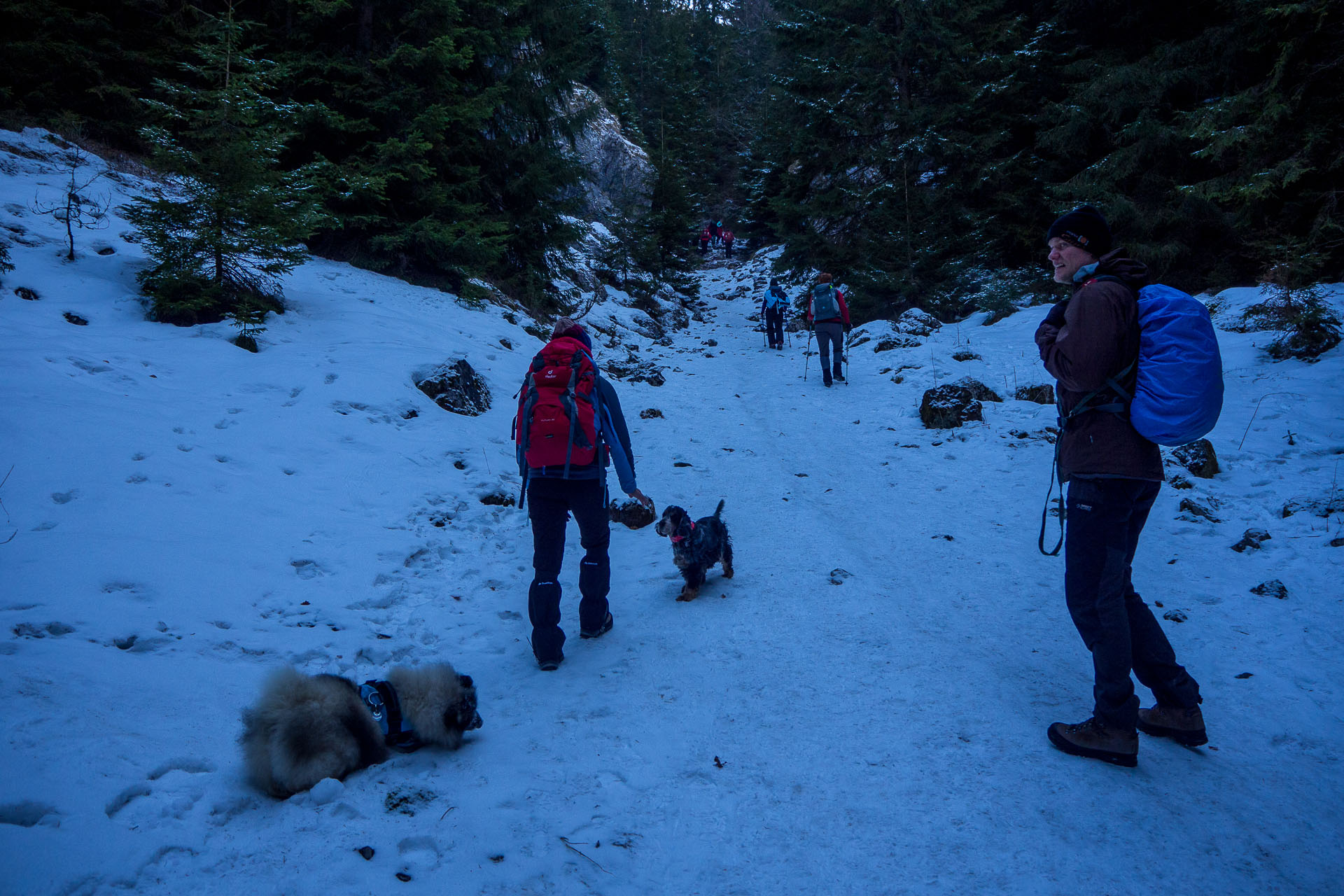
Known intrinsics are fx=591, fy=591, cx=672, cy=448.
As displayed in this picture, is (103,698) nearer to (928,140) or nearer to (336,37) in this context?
(336,37)

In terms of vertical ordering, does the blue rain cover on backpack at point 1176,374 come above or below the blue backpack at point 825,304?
below

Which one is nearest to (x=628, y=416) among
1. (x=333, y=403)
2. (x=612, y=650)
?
(x=333, y=403)

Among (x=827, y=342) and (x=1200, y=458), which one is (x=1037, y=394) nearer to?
(x=1200, y=458)

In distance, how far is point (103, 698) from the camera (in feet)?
9.53

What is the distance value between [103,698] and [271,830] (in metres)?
1.26

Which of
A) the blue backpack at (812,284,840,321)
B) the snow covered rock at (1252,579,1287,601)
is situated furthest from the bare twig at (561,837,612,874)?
the blue backpack at (812,284,840,321)

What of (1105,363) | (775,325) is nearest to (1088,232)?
(1105,363)

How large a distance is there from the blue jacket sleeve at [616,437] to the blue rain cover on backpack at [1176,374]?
301 cm

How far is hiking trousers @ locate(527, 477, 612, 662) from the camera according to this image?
4133 millimetres

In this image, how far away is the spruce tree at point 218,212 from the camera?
24.6ft

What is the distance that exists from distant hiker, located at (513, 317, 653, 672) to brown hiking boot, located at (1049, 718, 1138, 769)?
112 inches

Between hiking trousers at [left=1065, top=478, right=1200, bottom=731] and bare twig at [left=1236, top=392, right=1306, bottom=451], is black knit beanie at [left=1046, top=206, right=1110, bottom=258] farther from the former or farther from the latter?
bare twig at [left=1236, top=392, right=1306, bottom=451]

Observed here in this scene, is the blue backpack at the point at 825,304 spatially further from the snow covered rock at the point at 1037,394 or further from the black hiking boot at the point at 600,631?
the black hiking boot at the point at 600,631

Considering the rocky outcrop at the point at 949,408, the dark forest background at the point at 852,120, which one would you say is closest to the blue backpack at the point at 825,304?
A: the rocky outcrop at the point at 949,408
